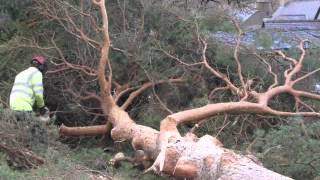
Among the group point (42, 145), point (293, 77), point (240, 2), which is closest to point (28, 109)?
point (42, 145)

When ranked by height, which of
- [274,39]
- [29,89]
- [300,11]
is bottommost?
[29,89]

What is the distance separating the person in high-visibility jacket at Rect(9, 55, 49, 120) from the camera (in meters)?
6.72

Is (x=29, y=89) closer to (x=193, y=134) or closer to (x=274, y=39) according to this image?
(x=193, y=134)

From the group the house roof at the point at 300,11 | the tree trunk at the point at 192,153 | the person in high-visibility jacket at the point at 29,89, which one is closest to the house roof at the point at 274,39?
the tree trunk at the point at 192,153

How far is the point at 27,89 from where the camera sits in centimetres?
680

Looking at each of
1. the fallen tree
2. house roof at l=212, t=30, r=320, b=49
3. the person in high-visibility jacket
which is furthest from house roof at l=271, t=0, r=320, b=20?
the person in high-visibility jacket

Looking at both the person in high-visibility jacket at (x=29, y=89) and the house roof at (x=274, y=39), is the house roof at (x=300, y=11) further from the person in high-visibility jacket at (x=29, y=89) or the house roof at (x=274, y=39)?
the person in high-visibility jacket at (x=29, y=89)

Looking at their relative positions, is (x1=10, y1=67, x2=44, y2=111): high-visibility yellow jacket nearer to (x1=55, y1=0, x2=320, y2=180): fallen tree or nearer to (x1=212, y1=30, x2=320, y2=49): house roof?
(x1=55, y1=0, x2=320, y2=180): fallen tree

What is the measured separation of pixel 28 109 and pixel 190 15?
314 centimetres

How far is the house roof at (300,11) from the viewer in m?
10.8

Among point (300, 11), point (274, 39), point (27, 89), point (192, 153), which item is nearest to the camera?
point (192, 153)

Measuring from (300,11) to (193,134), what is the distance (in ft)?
19.0

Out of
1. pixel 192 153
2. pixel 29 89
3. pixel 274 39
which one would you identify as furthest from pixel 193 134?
pixel 274 39

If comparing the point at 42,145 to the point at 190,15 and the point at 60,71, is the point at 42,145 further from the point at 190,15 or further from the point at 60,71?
the point at 190,15
